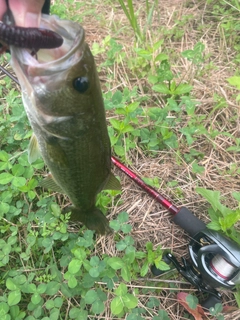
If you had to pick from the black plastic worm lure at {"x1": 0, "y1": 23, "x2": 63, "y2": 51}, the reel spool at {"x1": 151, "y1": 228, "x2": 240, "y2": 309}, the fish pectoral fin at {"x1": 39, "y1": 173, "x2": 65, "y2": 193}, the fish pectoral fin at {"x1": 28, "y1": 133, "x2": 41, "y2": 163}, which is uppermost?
the black plastic worm lure at {"x1": 0, "y1": 23, "x2": 63, "y2": 51}

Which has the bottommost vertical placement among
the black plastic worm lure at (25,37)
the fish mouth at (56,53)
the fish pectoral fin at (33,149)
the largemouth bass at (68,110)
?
the fish pectoral fin at (33,149)

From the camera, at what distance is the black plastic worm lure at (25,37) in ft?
3.69

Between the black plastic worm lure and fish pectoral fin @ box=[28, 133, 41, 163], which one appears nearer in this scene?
the black plastic worm lure

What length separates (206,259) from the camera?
2.10 meters

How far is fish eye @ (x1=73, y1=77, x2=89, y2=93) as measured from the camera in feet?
4.56

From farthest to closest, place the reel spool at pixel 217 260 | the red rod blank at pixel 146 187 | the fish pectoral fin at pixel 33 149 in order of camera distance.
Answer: the red rod blank at pixel 146 187
the reel spool at pixel 217 260
the fish pectoral fin at pixel 33 149

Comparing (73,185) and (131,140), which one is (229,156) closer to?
(131,140)

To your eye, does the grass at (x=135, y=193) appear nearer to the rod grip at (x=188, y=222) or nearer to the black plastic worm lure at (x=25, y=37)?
the rod grip at (x=188, y=222)

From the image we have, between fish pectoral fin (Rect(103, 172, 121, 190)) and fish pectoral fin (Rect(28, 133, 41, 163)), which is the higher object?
fish pectoral fin (Rect(28, 133, 41, 163))

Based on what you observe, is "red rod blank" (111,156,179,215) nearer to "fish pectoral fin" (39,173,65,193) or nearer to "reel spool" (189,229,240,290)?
"reel spool" (189,229,240,290)

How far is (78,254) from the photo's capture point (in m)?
2.11

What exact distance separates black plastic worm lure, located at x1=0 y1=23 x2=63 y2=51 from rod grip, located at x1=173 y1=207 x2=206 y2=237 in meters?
1.51

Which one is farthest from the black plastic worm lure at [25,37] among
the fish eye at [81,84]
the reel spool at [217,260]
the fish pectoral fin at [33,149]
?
the reel spool at [217,260]

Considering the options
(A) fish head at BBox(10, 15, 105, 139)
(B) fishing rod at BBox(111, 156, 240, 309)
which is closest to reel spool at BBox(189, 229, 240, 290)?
(B) fishing rod at BBox(111, 156, 240, 309)
